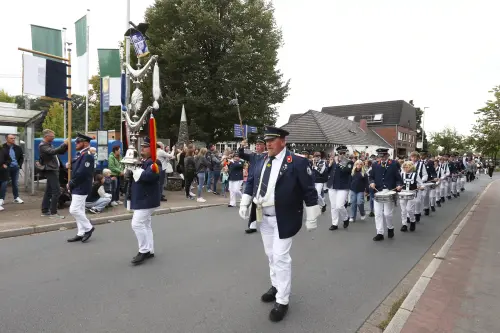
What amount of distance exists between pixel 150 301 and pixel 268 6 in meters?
25.6

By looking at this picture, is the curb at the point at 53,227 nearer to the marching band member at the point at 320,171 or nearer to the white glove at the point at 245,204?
the marching band member at the point at 320,171

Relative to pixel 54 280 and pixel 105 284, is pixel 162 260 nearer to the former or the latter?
pixel 105 284

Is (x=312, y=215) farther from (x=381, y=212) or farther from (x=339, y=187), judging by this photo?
(x=339, y=187)

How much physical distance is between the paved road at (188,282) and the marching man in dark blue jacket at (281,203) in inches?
13.9

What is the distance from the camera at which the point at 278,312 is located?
3662mm

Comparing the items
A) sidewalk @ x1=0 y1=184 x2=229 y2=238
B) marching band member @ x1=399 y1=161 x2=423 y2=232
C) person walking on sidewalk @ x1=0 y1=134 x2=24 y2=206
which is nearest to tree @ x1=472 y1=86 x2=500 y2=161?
marching band member @ x1=399 y1=161 x2=423 y2=232

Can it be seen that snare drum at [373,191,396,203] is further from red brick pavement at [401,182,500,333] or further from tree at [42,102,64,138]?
tree at [42,102,64,138]

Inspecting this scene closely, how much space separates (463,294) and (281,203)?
268 cm

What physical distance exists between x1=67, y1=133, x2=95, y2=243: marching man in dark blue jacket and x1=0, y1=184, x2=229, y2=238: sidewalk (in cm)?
132

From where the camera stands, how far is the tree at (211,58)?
74.6 ft

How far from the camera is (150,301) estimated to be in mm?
4047

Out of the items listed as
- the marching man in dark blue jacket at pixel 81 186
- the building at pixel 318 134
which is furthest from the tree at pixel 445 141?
the marching man in dark blue jacket at pixel 81 186

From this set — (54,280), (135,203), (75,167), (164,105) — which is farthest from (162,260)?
(164,105)

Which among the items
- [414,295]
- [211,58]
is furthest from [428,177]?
[211,58]
